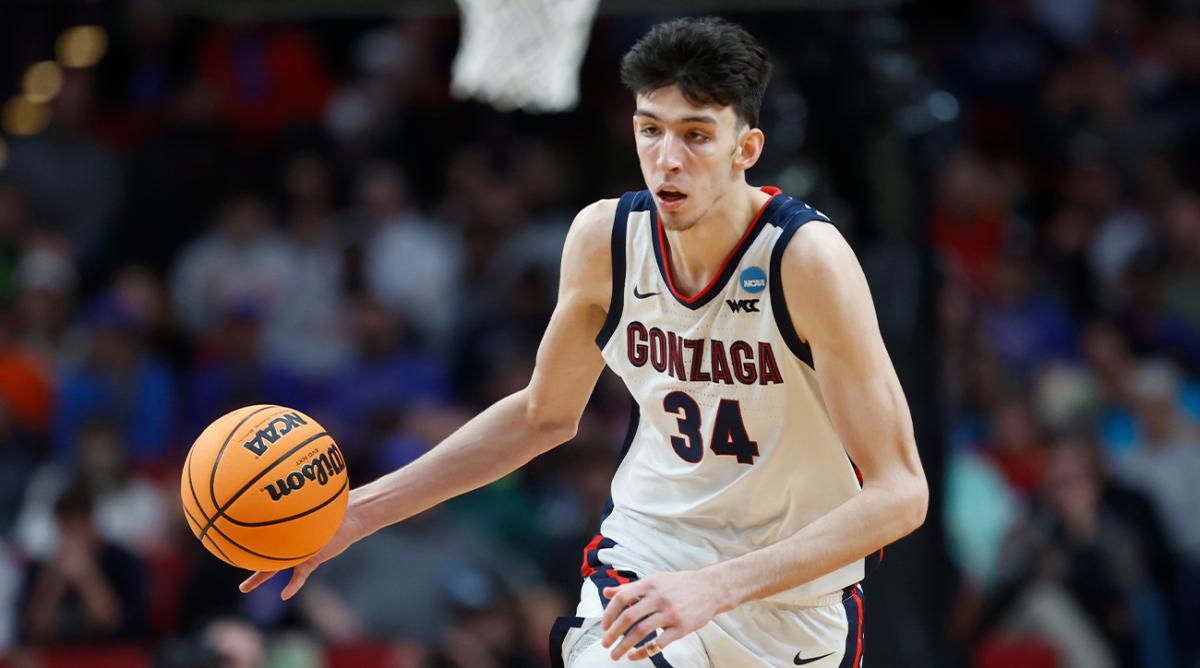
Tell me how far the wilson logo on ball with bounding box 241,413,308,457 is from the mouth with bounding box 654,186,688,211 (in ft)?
4.00

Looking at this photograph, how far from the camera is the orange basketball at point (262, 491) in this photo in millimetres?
4398

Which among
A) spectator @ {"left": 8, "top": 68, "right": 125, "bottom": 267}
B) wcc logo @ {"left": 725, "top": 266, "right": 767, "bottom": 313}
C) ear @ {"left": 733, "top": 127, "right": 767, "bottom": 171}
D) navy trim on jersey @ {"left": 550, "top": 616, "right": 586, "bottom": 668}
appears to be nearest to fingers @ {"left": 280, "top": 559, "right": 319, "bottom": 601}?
navy trim on jersey @ {"left": 550, "top": 616, "right": 586, "bottom": 668}

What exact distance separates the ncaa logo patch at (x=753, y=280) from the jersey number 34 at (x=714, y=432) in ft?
1.01

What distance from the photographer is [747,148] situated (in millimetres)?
4305

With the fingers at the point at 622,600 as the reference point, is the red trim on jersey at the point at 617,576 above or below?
below

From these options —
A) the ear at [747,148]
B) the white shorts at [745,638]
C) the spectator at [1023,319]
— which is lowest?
the spectator at [1023,319]

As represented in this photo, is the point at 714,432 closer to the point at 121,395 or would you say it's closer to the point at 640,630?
the point at 640,630

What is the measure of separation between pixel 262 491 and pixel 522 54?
3883 mm

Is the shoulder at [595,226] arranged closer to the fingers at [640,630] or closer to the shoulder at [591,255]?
the shoulder at [591,255]

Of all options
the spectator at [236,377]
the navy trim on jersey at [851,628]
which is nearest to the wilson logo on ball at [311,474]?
the navy trim on jersey at [851,628]

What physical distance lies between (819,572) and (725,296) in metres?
0.82

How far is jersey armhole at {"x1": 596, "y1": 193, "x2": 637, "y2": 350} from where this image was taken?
4.56m

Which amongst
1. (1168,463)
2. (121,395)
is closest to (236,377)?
(121,395)

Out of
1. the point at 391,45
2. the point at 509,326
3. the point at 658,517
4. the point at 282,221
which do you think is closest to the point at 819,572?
the point at 658,517
